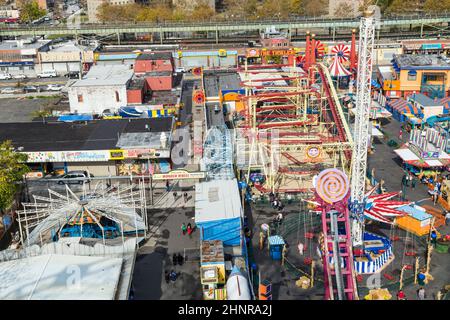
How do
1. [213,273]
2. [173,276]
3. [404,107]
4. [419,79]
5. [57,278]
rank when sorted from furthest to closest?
1. [419,79]
2. [404,107]
3. [173,276]
4. [213,273]
5. [57,278]

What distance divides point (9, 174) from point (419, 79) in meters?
43.8

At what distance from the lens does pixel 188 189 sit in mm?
35219

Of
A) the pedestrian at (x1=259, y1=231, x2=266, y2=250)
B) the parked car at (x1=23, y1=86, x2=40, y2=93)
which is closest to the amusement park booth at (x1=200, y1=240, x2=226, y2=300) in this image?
the pedestrian at (x1=259, y1=231, x2=266, y2=250)

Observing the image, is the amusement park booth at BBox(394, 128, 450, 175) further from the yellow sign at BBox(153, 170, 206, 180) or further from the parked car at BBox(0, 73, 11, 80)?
the parked car at BBox(0, 73, 11, 80)

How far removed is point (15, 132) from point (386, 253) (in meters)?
30.1

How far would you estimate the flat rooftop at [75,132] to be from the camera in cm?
3741

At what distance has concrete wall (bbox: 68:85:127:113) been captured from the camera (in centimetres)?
4906

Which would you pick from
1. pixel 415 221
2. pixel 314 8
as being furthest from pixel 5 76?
pixel 314 8

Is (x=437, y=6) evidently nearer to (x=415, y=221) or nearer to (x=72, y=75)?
(x=72, y=75)

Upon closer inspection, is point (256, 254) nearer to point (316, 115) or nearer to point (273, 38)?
point (316, 115)

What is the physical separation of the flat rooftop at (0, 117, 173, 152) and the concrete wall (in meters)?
6.55

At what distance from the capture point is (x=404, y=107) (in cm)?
4912

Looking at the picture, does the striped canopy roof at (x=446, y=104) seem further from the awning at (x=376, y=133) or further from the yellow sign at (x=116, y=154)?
the yellow sign at (x=116, y=154)
